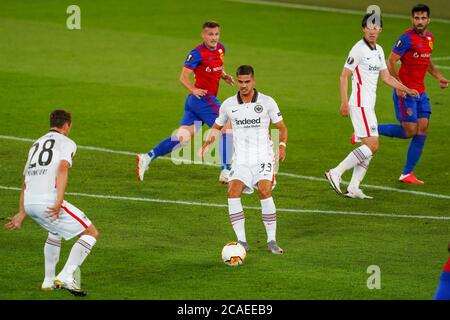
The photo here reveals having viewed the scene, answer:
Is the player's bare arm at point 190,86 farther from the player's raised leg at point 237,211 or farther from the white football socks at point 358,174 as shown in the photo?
the player's raised leg at point 237,211

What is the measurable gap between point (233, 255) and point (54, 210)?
2.24m

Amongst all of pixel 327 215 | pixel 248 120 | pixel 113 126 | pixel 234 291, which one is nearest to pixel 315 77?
pixel 113 126

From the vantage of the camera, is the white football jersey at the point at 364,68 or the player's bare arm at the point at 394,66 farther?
the player's bare arm at the point at 394,66

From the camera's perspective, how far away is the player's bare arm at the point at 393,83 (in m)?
16.6

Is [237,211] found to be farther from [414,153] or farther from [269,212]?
[414,153]

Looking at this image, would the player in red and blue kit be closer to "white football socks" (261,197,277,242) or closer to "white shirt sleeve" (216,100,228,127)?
"white shirt sleeve" (216,100,228,127)

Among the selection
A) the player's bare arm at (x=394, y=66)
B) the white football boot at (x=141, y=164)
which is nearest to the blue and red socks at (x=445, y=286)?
the player's bare arm at (x=394, y=66)

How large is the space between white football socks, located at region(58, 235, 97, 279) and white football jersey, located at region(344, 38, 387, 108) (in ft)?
18.8

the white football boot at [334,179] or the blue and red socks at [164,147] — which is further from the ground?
the blue and red socks at [164,147]

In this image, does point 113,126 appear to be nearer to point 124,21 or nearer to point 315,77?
point 315,77

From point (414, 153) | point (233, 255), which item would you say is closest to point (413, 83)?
point (414, 153)

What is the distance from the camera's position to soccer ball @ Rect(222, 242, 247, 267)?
13.2m

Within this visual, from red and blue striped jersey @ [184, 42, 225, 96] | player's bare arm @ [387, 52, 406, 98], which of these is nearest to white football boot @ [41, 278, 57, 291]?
red and blue striped jersey @ [184, 42, 225, 96]

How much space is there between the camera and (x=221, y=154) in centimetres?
1764
